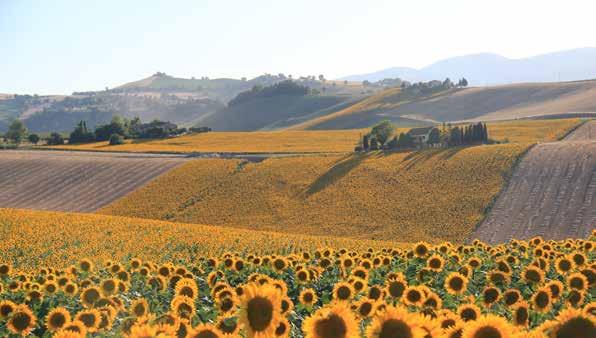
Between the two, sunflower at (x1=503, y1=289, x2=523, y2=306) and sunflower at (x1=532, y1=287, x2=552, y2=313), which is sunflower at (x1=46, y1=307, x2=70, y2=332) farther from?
sunflower at (x1=532, y1=287, x2=552, y2=313)

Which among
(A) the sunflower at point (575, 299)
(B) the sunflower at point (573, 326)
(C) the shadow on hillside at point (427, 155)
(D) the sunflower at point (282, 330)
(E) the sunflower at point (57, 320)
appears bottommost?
(C) the shadow on hillside at point (427, 155)

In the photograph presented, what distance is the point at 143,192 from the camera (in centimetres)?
7400

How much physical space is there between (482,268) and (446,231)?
4139cm

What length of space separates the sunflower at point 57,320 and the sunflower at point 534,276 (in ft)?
24.0

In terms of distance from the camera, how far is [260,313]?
4.95m

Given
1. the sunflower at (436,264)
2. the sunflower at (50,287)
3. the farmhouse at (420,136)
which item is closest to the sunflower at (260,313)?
the sunflower at (50,287)

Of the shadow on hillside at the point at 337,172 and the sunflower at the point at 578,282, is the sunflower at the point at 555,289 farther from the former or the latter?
the shadow on hillside at the point at 337,172

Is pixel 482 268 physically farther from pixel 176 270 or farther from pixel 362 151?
pixel 362 151

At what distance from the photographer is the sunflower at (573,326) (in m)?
4.84

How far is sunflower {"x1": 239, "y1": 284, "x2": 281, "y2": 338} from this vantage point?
4.95m

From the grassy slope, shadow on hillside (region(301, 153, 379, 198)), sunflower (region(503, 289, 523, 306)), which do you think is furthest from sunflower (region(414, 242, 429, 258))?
shadow on hillside (region(301, 153, 379, 198))

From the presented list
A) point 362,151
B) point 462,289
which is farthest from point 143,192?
point 462,289

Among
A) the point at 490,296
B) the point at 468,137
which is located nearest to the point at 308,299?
the point at 490,296

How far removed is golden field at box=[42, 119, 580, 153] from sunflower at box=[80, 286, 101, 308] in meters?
85.4
